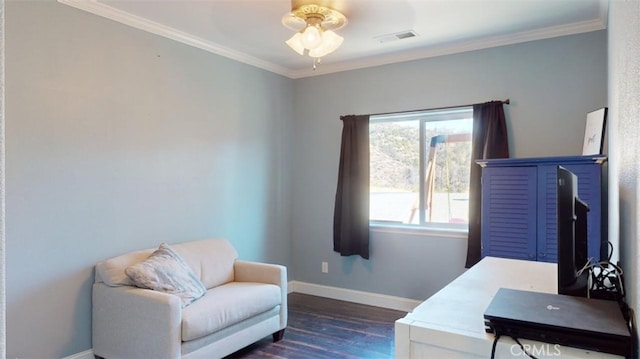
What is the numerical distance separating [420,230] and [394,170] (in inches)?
28.1

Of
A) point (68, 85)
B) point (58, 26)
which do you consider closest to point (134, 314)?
point (68, 85)

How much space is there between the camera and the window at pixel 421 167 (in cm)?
405

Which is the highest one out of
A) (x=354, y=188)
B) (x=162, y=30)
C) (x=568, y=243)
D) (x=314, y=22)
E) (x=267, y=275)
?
(x=162, y=30)

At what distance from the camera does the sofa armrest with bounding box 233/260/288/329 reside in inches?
136

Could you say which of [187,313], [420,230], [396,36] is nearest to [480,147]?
[420,230]

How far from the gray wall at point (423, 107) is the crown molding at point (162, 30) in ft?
2.74

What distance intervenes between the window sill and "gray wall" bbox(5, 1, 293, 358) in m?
1.45

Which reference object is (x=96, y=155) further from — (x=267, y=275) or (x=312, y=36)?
(x=312, y=36)

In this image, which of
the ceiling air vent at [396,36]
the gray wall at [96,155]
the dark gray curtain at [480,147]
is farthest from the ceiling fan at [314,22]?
the dark gray curtain at [480,147]

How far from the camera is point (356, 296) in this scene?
14.8 feet

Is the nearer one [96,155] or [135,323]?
[135,323]

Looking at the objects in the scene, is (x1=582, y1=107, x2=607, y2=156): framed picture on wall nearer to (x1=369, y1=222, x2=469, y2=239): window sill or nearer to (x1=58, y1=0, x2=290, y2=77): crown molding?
(x1=369, y1=222, x2=469, y2=239): window sill

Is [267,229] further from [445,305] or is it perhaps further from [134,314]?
[445,305]

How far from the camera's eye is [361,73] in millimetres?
4484
